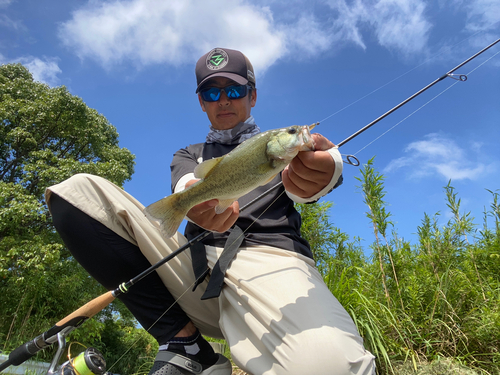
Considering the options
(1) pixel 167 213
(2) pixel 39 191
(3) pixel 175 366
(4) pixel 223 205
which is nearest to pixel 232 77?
(4) pixel 223 205

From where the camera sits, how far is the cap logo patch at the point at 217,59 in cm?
338

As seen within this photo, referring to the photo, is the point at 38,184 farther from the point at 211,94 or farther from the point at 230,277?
the point at 230,277

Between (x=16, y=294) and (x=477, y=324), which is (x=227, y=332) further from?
(x=16, y=294)

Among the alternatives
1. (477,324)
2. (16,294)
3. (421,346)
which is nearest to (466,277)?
(477,324)

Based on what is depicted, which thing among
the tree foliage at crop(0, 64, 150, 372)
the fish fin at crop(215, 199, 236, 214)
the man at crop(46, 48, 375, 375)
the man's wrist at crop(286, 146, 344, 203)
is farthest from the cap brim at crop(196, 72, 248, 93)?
the tree foliage at crop(0, 64, 150, 372)

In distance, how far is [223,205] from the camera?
207 centimetres

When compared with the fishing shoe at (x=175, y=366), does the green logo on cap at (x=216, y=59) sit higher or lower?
higher

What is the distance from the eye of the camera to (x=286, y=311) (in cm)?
204

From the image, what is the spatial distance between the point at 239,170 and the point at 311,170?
0.51 meters

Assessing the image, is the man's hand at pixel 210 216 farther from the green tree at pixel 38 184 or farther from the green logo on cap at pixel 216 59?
the green tree at pixel 38 184

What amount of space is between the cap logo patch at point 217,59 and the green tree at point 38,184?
1124cm

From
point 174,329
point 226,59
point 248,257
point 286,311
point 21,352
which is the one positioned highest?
point 226,59

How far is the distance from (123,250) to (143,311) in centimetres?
50

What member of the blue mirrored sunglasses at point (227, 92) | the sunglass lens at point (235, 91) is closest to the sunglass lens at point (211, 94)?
the blue mirrored sunglasses at point (227, 92)
